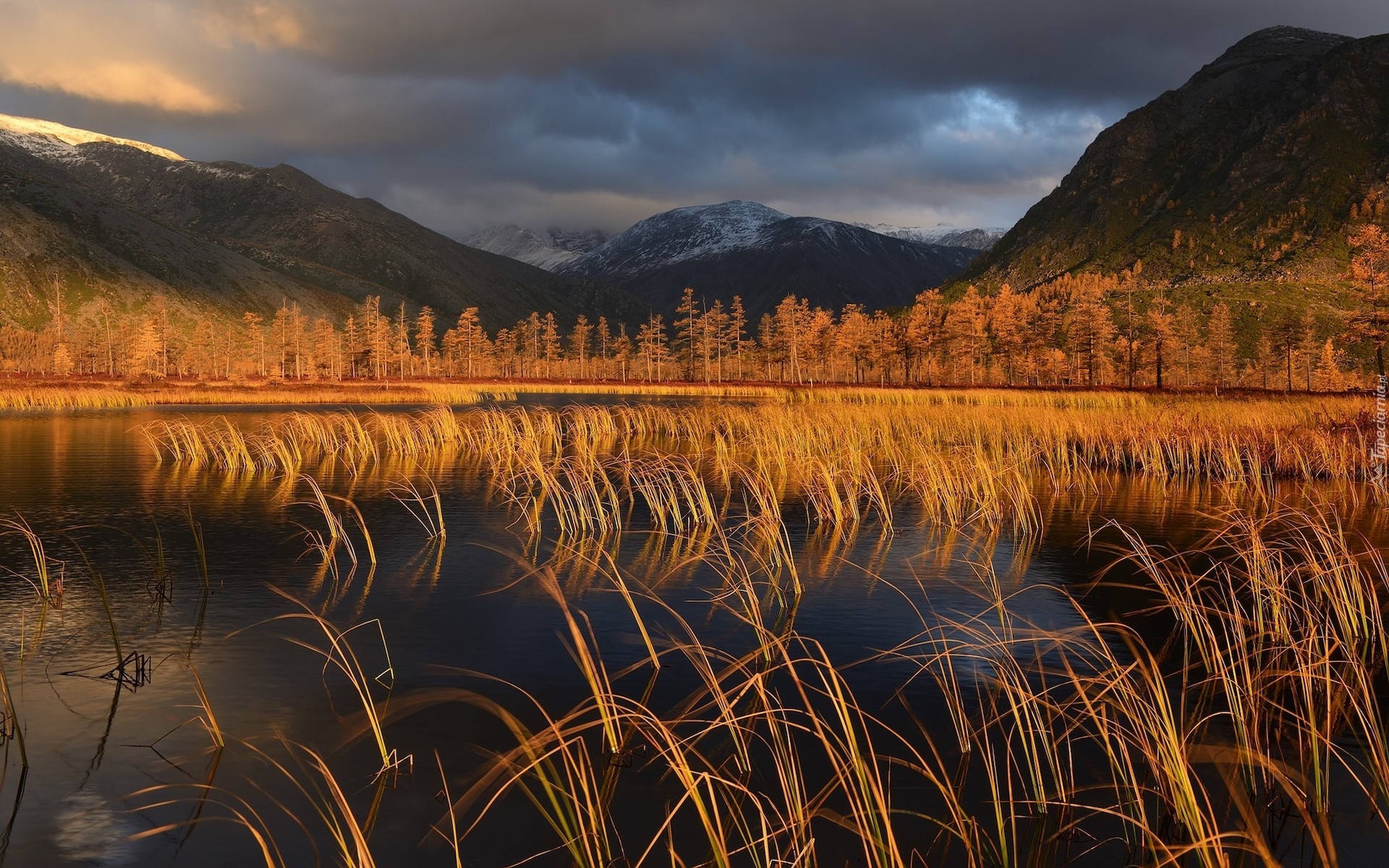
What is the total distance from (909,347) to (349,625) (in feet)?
312

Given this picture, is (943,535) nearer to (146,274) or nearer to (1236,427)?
(1236,427)

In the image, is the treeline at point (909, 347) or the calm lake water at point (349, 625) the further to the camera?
the treeline at point (909, 347)

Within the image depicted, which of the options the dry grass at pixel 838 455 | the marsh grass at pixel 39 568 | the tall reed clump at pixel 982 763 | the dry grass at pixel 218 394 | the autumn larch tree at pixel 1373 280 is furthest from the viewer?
the dry grass at pixel 218 394

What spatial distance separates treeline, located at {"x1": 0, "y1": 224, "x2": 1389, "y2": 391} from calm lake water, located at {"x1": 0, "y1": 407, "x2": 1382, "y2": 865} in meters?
66.4

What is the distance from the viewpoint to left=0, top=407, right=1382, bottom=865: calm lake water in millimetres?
5516

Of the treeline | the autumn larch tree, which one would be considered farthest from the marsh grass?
the treeline

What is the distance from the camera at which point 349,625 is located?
31.6ft

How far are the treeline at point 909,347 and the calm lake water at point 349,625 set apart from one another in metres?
66.4

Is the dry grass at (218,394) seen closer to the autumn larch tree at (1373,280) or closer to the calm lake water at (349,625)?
the calm lake water at (349,625)

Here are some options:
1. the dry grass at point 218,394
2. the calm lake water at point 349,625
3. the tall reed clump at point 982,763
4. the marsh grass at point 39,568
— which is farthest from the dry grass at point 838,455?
the dry grass at point 218,394

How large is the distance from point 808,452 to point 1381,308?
3679 cm

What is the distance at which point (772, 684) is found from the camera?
7578 mm

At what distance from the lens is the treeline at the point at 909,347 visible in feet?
322

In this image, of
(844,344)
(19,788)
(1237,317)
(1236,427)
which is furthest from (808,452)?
(1237,317)
